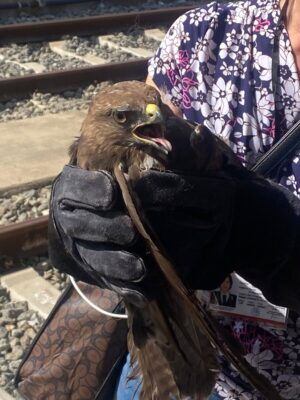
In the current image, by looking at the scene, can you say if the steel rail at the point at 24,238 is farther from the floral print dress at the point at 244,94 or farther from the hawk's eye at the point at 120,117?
the hawk's eye at the point at 120,117

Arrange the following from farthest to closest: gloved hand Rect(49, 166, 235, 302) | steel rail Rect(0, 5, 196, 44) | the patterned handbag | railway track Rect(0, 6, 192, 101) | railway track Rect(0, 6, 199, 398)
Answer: steel rail Rect(0, 5, 196, 44), railway track Rect(0, 6, 192, 101), railway track Rect(0, 6, 199, 398), the patterned handbag, gloved hand Rect(49, 166, 235, 302)

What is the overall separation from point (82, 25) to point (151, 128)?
296 inches

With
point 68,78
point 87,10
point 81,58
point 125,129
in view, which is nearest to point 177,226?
point 125,129

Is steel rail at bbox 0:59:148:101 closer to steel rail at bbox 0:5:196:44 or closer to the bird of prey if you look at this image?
steel rail at bbox 0:5:196:44

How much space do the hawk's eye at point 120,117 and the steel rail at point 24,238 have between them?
2.63m

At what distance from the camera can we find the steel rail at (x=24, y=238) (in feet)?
15.0

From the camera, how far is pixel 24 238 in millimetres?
4617

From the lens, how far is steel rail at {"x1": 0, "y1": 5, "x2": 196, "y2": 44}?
890 cm

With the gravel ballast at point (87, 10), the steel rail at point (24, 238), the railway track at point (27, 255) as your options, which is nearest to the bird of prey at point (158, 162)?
the railway track at point (27, 255)

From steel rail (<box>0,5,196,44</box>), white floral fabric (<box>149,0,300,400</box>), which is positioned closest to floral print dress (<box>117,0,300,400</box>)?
white floral fabric (<box>149,0,300,400</box>)

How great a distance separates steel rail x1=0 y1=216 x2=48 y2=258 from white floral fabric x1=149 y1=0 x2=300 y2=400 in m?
2.29

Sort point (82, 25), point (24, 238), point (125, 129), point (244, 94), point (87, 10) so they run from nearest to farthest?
point (125, 129), point (244, 94), point (24, 238), point (82, 25), point (87, 10)

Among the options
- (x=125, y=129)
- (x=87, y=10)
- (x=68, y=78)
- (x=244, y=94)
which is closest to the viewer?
(x=125, y=129)

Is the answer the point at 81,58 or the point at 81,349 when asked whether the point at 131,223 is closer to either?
the point at 81,349
